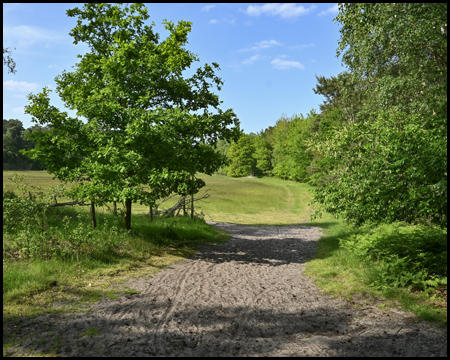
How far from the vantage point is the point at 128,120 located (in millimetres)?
11055

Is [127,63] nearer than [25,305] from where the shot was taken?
No

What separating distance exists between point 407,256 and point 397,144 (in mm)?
2768

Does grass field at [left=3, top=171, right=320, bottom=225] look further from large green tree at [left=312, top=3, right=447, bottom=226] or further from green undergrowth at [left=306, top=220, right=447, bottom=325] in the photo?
large green tree at [left=312, top=3, right=447, bottom=226]

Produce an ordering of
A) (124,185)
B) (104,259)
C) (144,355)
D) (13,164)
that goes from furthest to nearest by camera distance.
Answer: (13,164)
(124,185)
(104,259)
(144,355)

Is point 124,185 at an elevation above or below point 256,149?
below

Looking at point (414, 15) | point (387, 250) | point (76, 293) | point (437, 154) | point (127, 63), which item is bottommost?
point (76, 293)

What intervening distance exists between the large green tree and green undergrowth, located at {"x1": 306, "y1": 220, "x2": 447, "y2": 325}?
78 centimetres

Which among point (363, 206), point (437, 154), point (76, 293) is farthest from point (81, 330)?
point (437, 154)

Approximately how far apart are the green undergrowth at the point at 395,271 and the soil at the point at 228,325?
43 cm

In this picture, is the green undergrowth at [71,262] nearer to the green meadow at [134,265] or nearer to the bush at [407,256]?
the green meadow at [134,265]

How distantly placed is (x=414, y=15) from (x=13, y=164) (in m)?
76.7

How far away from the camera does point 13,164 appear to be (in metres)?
68.1

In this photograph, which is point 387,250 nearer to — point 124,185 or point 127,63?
point 124,185

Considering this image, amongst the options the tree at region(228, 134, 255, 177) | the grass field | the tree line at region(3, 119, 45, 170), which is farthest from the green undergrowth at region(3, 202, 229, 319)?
the tree at region(228, 134, 255, 177)
